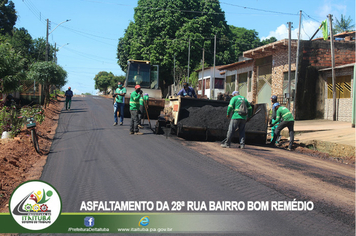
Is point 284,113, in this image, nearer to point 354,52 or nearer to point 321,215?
point 321,215

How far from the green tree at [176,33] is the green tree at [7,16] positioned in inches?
688

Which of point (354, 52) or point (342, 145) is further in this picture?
point (354, 52)

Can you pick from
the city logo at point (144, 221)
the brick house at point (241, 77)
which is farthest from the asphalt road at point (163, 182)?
the brick house at point (241, 77)

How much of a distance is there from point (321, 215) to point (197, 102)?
7.19 metres

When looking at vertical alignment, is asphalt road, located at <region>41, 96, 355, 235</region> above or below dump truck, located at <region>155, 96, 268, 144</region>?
below

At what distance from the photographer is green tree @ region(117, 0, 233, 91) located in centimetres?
3956

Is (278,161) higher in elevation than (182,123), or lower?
lower

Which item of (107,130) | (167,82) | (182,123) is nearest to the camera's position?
(182,123)

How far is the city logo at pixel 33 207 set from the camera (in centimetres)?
410

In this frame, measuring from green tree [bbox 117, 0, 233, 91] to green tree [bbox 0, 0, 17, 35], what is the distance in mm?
17465

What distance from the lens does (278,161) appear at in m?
8.03

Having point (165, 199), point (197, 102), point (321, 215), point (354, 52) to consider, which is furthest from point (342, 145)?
point (354, 52)

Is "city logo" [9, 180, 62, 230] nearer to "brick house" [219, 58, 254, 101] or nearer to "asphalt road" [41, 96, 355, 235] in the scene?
"asphalt road" [41, 96, 355, 235]

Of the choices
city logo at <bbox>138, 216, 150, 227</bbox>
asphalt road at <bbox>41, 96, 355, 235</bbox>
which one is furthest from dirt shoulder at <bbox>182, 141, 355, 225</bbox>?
city logo at <bbox>138, 216, 150, 227</bbox>
